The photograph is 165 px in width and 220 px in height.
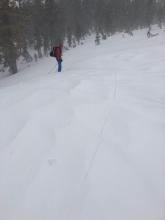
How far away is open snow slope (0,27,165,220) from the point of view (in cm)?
424

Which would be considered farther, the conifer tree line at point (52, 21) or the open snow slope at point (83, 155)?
the conifer tree line at point (52, 21)

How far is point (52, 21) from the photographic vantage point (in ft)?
130

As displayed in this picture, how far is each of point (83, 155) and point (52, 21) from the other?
37332mm

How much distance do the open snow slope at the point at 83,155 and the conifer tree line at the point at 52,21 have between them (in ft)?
48.8

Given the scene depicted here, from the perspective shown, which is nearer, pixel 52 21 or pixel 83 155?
pixel 83 155

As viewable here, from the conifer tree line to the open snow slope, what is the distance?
48.8 feet

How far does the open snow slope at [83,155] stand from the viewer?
167 inches

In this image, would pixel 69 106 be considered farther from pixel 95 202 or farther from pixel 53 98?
pixel 95 202

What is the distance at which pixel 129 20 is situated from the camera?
186 ft

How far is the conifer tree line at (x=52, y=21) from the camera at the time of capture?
2169 cm

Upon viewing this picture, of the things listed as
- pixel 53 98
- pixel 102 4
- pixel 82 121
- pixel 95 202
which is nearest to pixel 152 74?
pixel 53 98

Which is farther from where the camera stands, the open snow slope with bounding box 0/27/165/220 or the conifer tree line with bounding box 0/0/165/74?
the conifer tree line with bounding box 0/0/165/74

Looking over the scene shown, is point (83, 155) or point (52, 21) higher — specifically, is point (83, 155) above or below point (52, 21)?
above

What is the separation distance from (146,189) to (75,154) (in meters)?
1.54
